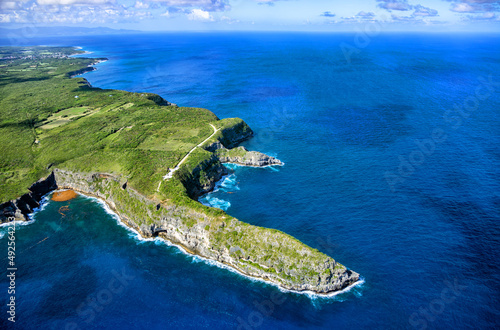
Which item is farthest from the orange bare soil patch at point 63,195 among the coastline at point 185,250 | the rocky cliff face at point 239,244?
the rocky cliff face at point 239,244

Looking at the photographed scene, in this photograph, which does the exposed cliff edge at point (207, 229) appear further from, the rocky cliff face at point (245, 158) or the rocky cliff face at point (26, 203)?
the rocky cliff face at point (245, 158)

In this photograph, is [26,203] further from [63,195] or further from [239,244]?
[239,244]

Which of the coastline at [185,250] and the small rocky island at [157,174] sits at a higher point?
the small rocky island at [157,174]

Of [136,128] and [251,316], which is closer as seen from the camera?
[251,316]

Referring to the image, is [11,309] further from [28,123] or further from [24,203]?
[28,123]

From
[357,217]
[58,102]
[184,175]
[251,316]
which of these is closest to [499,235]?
[357,217]

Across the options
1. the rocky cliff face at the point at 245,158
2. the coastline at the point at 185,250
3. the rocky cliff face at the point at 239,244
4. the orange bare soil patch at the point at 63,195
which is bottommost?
the coastline at the point at 185,250

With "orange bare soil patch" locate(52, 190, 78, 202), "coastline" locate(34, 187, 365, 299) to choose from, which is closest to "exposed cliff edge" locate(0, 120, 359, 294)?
"coastline" locate(34, 187, 365, 299)

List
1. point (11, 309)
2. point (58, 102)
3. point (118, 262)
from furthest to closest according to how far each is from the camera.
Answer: point (58, 102)
point (118, 262)
point (11, 309)
